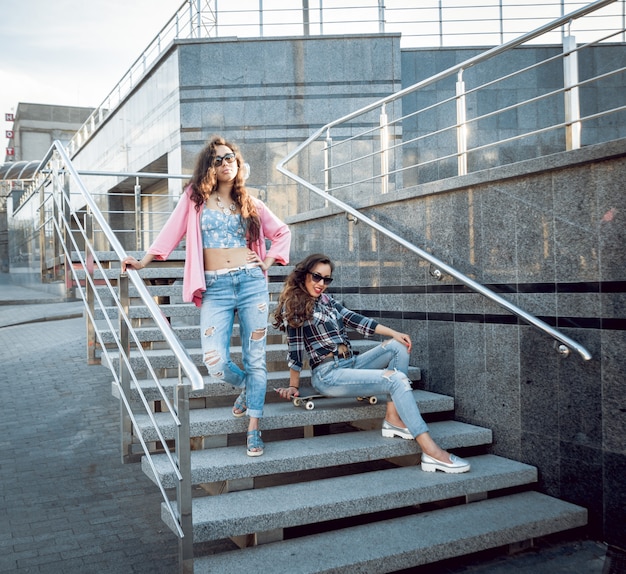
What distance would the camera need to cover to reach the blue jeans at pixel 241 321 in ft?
13.3

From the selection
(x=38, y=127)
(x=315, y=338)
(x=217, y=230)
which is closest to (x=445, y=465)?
(x=315, y=338)

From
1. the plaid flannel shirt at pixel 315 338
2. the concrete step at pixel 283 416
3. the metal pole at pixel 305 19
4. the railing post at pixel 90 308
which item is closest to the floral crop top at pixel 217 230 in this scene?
the plaid flannel shirt at pixel 315 338

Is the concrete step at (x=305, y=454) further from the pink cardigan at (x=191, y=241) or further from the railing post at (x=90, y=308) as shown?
the railing post at (x=90, y=308)

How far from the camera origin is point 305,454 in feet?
13.8

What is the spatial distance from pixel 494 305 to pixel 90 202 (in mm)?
3370

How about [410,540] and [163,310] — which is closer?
[410,540]

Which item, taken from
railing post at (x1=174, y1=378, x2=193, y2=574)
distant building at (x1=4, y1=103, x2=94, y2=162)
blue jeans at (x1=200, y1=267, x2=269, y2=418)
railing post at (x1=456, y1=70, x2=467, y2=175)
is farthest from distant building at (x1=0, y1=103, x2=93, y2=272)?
railing post at (x1=174, y1=378, x2=193, y2=574)

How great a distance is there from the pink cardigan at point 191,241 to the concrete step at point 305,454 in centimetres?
101

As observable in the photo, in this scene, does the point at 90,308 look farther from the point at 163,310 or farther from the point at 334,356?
the point at 334,356

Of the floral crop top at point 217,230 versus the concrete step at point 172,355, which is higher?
the floral crop top at point 217,230

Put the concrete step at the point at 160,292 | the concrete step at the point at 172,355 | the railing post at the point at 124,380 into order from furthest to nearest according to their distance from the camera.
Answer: the concrete step at the point at 160,292 → the concrete step at the point at 172,355 → the railing post at the point at 124,380

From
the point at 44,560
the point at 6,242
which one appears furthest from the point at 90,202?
the point at 6,242

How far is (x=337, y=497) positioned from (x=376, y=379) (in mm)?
941

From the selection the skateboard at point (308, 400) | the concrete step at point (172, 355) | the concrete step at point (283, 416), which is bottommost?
the concrete step at point (283, 416)
